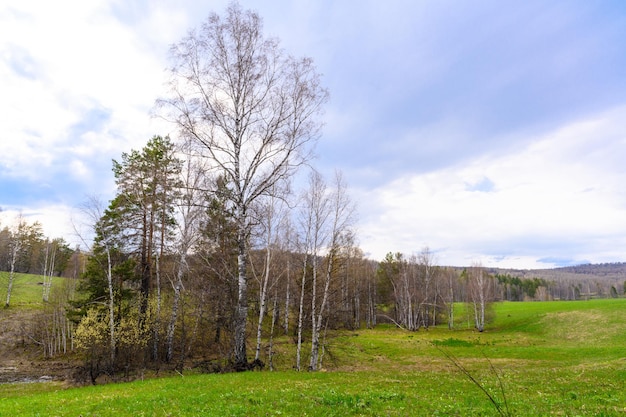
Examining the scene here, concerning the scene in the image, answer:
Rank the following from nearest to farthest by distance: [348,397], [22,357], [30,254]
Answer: [348,397] → [22,357] → [30,254]

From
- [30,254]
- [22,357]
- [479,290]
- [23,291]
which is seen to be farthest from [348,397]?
[30,254]

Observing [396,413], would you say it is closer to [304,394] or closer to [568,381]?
[304,394]

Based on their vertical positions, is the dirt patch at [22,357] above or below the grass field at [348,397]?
below

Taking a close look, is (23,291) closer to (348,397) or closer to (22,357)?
(22,357)

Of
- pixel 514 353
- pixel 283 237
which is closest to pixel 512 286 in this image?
pixel 514 353

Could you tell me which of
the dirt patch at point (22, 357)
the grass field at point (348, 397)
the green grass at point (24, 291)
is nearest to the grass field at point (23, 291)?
the green grass at point (24, 291)

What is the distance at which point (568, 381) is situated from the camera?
45.1 ft

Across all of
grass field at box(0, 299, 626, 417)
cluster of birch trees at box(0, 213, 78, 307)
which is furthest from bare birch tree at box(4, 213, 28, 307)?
grass field at box(0, 299, 626, 417)

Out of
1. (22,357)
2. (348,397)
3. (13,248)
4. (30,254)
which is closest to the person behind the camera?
(348,397)

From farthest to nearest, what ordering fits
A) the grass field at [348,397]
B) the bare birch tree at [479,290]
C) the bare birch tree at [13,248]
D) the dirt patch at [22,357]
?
the bare birch tree at [479,290], the bare birch tree at [13,248], the dirt patch at [22,357], the grass field at [348,397]

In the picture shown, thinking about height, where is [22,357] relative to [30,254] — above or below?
below

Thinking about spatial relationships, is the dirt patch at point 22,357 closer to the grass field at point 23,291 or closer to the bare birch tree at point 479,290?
the grass field at point 23,291

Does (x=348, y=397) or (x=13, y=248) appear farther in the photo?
(x=13, y=248)

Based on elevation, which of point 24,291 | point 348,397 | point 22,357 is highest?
point 348,397
